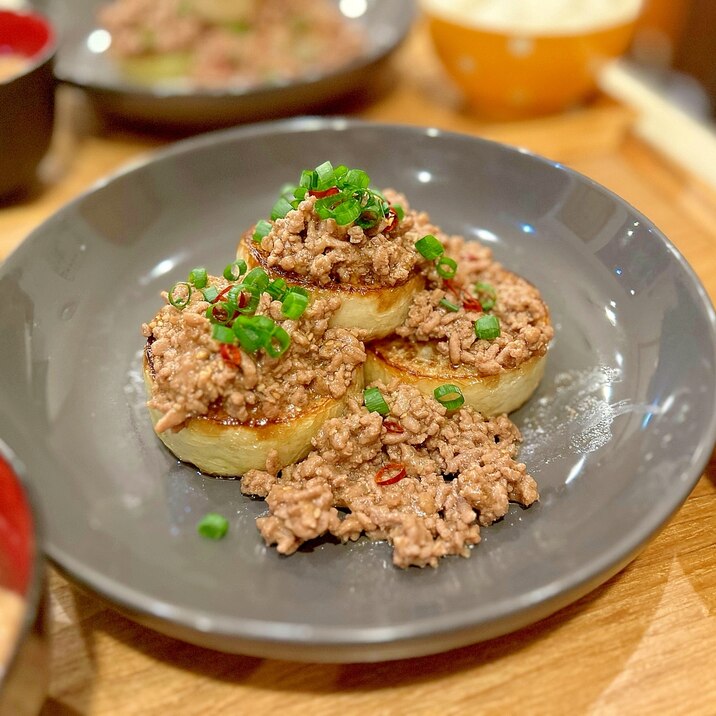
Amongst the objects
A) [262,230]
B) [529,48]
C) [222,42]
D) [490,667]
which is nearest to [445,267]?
[262,230]

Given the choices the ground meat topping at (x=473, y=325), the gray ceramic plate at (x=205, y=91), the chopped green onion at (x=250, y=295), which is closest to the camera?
the chopped green onion at (x=250, y=295)

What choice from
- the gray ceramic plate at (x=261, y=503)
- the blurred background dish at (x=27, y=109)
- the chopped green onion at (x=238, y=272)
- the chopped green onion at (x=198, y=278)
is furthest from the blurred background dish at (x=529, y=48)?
the chopped green onion at (x=198, y=278)

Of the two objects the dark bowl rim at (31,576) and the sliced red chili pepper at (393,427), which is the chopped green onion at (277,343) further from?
the dark bowl rim at (31,576)

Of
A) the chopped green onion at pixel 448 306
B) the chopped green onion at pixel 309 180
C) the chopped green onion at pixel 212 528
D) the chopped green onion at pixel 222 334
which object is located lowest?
the chopped green onion at pixel 212 528

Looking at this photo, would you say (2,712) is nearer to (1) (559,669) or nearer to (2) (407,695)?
(2) (407,695)

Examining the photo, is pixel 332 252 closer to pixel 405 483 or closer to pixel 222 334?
pixel 222 334

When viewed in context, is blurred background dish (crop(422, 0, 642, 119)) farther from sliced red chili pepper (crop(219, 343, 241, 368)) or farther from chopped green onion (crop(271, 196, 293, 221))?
sliced red chili pepper (crop(219, 343, 241, 368))
